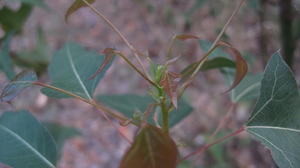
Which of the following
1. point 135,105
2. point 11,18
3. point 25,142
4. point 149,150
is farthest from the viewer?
point 11,18

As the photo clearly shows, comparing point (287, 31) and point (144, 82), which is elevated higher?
point (287, 31)

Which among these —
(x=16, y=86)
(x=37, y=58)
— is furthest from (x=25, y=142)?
(x=37, y=58)

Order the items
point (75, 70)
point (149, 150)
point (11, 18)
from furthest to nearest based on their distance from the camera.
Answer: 1. point (11, 18)
2. point (75, 70)
3. point (149, 150)

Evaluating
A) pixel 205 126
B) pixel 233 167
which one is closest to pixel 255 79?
pixel 233 167

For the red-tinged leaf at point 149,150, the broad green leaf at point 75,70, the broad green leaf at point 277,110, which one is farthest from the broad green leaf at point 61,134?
the red-tinged leaf at point 149,150

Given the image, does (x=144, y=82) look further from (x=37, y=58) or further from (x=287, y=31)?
(x=287, y=31)

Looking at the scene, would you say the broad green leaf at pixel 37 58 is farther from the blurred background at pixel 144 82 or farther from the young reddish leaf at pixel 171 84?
the young reddish leaf at pixel 171 84
